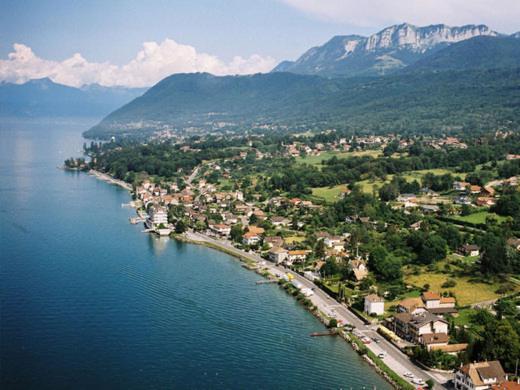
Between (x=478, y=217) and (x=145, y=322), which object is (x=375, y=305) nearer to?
(x=145, y=322)

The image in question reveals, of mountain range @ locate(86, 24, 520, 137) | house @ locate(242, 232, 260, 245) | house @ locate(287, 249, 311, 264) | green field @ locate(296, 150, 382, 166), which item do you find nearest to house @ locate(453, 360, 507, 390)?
house @ locate(287, 249, 311, 264)

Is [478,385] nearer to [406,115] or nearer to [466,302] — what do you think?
[466,302]

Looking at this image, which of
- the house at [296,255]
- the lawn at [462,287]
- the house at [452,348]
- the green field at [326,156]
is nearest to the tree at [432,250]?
the lawn at [462,287]

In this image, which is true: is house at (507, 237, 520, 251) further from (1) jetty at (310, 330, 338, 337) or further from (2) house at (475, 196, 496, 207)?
(1) jetty at (310, 330, 338, 337)

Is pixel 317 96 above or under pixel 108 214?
above

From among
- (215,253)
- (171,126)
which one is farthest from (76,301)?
(171,126)

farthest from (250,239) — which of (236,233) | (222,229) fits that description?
(222,229)

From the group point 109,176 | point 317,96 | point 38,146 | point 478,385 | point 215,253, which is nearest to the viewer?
point 478,385
